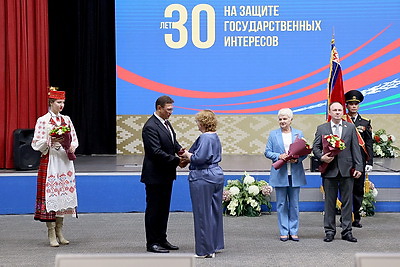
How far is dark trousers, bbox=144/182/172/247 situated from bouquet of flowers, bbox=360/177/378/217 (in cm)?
254

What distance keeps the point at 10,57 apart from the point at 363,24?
15.7 feet

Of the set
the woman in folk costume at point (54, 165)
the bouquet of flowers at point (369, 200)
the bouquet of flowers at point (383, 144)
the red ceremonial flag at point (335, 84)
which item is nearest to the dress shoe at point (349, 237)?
the bouquet of flowers at point (369, 200)

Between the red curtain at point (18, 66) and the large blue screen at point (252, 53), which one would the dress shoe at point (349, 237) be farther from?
the red curtain at point (18, 66)

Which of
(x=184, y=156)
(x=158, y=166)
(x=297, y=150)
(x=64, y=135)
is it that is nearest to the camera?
(x=184, y=156)

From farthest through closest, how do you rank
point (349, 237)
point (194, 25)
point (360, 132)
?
1. point (194, 25)
2. point (360, 132)
3. point (349, 237)

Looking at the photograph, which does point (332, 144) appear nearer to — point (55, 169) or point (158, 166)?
point (158, 166)

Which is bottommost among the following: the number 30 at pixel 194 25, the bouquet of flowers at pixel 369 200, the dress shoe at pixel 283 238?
the dress shoe at pixel 283 238

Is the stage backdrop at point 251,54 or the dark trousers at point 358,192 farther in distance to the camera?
the stage backdrop at point 251,54

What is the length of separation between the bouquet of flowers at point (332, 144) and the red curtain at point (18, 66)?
3970mm

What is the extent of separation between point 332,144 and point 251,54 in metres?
4.20

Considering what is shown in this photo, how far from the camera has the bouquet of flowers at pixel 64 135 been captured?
5.63m

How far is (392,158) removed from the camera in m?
9.46

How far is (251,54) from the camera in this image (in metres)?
9.74

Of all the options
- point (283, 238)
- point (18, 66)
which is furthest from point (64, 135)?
point (18, 66)
